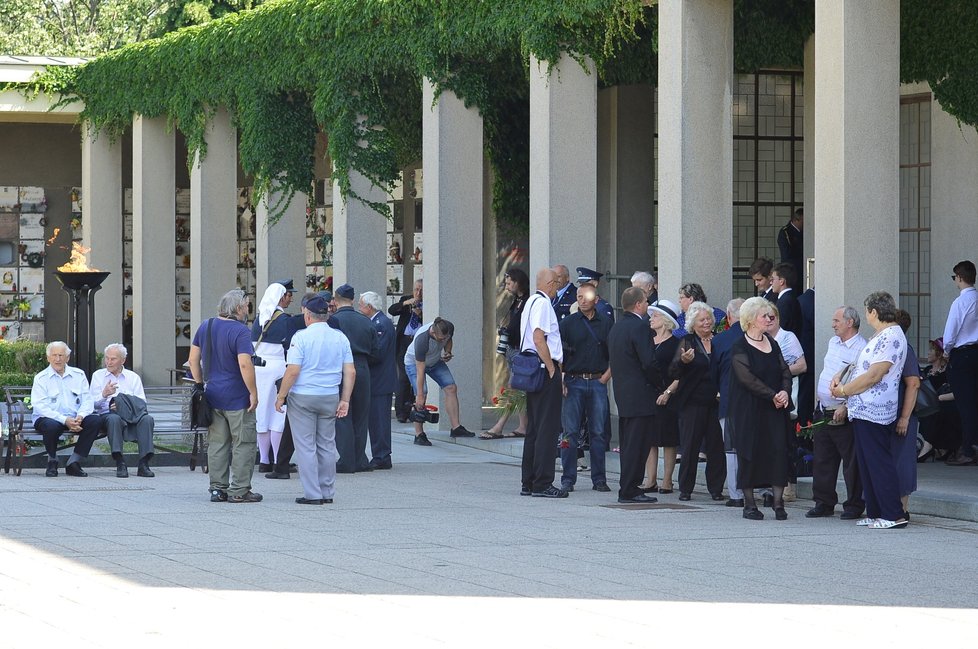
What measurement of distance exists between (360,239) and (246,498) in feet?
30.3

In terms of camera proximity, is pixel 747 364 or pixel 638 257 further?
pixel 638 257

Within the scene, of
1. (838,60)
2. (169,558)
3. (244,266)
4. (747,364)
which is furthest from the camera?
(244,266)

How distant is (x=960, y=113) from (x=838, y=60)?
4481 millimetres

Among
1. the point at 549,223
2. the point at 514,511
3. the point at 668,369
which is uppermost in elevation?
the point at 549,223

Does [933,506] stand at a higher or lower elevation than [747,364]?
lower

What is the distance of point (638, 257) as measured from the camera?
890 inches

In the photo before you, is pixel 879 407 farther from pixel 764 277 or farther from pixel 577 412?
pixel 764 277

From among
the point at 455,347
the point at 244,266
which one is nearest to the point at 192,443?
the point at 455,347

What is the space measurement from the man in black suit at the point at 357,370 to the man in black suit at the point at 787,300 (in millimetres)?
→ 3698

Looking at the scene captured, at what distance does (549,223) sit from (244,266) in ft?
50.9

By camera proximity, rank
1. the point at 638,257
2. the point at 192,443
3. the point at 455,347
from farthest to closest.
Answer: the point at 638,257, the point at 455,347, the point at 192,443

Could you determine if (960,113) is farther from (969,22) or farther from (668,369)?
(668,369)

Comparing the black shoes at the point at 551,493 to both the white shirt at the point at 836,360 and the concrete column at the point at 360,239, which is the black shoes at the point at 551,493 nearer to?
the white shirt at the point at 836,360

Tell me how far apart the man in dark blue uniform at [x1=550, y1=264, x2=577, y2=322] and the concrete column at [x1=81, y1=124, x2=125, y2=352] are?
1569 cm
